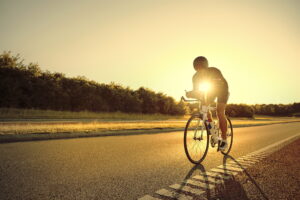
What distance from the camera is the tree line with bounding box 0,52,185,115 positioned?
26.9m

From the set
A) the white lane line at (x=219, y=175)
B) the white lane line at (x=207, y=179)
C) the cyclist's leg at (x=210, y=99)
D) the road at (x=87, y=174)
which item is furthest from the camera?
the cyclist's leg at (x=210, y=99)

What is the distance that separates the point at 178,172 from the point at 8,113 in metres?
24.6

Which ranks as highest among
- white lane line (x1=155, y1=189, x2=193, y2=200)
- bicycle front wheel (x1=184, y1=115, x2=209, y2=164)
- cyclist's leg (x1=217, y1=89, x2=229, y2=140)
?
cyclist's leg (x1=217, y1=89, x2=229, y2=140)

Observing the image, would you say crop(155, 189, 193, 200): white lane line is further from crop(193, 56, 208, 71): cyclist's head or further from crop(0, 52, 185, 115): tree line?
crop(0, 52, 185, 115): tree line

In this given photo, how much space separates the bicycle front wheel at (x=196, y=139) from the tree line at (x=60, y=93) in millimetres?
26261

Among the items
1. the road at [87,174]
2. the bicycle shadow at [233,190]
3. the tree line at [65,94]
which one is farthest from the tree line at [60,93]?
the bicycle shadow at [233,190]

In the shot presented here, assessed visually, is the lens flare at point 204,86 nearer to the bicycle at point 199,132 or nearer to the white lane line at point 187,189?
the bicycle at point 199,132

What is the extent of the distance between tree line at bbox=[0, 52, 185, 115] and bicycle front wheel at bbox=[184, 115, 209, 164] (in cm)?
2626

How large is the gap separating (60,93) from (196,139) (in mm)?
28219

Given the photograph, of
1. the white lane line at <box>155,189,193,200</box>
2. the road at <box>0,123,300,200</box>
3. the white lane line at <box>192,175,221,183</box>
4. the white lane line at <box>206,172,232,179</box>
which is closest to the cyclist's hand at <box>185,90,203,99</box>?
the road at <box>0,123,300,200</box>

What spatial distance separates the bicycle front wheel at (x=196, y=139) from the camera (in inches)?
214

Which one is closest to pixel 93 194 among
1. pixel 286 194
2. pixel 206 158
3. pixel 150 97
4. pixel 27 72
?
pixel 286 194

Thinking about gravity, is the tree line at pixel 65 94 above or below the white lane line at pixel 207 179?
above

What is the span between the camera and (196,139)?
5.54 m
